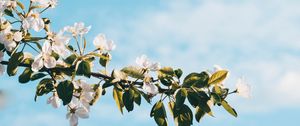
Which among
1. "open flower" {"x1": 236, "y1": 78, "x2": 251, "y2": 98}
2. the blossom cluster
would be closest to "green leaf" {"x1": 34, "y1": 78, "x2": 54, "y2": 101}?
the blossom cluster

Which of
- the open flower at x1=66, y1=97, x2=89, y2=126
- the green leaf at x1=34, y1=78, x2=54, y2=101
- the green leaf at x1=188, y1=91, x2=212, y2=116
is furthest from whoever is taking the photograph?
the open flower at x1=66, y1=97, x2=89, y2=126

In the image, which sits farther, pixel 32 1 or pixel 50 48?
pixel 32 1

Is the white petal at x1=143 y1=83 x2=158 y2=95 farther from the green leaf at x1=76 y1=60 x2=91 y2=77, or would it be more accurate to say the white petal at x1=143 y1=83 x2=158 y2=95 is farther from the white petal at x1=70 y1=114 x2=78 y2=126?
the white petal at x1=70 y1=114 x2=78 y2=126

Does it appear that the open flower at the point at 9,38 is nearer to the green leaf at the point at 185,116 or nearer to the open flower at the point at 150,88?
the open flower at the point at 150,88

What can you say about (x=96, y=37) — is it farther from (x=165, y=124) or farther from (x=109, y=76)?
(x=165, y=124)

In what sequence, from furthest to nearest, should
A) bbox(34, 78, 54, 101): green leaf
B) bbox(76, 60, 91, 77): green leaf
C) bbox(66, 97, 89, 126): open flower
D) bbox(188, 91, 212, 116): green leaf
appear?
bbox(66, 97, 89, 126): open flower, bbox(34, 78, 54, 101): green leaf, bbox(188, 91, 212, 116): green leaf, bbox(76, 60, 91, 77): green leaf

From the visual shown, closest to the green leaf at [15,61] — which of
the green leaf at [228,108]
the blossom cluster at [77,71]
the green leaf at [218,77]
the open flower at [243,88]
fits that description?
the blossom cluster at [77,71]

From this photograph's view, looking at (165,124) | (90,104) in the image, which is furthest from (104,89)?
(165,124)
